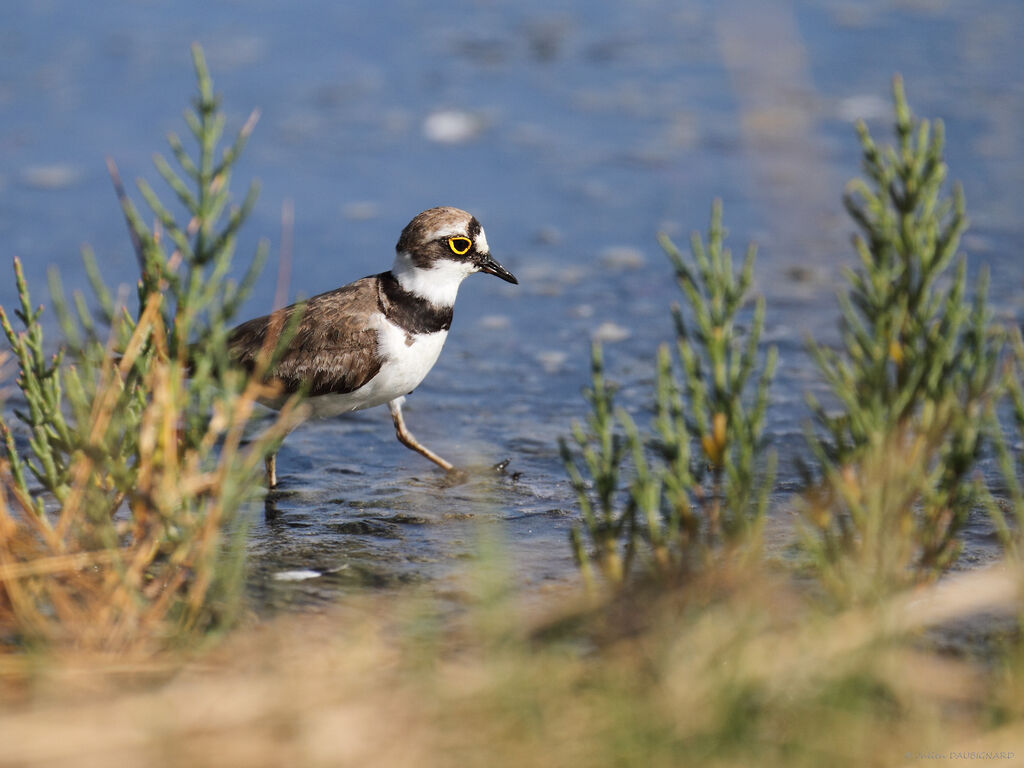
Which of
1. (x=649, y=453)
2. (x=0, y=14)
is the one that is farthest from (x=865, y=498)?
(x=0, y=14)

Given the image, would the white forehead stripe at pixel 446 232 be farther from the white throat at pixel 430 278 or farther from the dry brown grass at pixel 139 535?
the dry brown grass at pixel 139 535

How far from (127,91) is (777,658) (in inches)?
416

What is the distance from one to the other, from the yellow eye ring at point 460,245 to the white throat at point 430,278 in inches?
2.1

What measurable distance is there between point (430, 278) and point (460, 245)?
0.24m

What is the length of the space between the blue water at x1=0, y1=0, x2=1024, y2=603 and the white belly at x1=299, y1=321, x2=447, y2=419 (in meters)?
0.43

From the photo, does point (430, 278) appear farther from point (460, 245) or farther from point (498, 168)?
point (498, 168)

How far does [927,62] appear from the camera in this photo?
13.1m

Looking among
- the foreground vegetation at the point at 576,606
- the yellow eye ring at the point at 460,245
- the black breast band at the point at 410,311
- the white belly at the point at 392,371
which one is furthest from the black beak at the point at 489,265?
the foreground vegetation at the point at 576,606

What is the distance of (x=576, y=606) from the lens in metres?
3.33

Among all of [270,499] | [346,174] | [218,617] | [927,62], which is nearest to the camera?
[218,617]

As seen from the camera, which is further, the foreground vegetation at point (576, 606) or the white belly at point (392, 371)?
the white belly at point (392, 371)

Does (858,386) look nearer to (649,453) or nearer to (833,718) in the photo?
(833,718)

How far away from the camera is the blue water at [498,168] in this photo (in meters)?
6.49

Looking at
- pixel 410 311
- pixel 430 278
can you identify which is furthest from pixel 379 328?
pixel 430 278
